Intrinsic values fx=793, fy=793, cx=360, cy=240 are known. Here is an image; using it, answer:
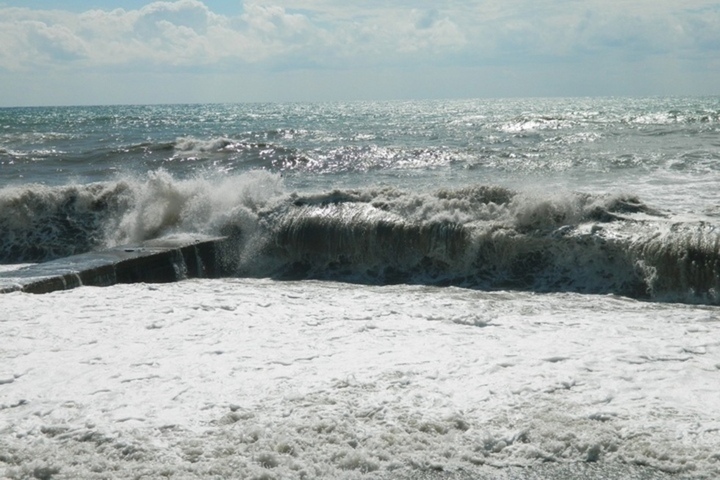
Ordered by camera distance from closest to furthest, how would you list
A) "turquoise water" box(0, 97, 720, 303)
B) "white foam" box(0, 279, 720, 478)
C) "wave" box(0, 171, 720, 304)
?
1. "white foam" box(0, 279, 720, 478)
2. "wave" box(0, 171, 720, 304)
3. "turquoise water" box(0, 97, 720, 303)

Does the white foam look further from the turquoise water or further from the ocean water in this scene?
the turquoise water

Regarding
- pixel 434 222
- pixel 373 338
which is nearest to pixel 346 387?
pixel 373 338

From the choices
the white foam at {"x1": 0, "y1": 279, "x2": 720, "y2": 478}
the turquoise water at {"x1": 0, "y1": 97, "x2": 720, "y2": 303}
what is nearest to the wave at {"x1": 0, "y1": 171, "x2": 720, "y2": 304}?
the turquoise water at {"x1": 0, "y1": 97, "x2": 720, "y2": 303}

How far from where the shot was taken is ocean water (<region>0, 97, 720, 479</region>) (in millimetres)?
4672

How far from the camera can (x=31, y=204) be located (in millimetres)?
13773

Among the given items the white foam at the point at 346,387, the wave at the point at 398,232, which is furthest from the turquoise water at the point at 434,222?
the white foam at the point at 346,387

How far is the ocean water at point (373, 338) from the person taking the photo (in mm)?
4672

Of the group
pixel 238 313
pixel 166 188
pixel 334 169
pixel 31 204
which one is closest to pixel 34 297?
pixel 238 313

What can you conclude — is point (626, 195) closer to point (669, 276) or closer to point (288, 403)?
point (669, 276)

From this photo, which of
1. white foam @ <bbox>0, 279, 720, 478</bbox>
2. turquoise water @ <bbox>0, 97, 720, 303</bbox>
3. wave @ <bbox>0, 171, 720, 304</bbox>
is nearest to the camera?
white foam @ <bbox>0, 279, 720, 478</bbox>

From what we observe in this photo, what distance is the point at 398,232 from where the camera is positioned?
1135 cm

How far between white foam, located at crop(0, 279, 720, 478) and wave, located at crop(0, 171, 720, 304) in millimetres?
1816

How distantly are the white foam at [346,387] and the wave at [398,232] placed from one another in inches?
71.5

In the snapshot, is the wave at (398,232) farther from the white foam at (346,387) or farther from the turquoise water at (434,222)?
the white foam at (346,387)
